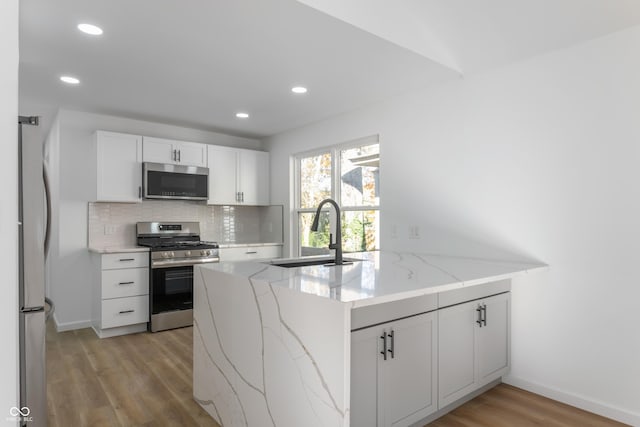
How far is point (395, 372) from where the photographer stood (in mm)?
1889

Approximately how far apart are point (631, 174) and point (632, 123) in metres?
0.30

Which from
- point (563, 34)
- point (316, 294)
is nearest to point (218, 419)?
point (316, 294)

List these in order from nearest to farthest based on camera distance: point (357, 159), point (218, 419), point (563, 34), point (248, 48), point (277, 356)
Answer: point (277, 356), point (218, 419), point (563, 34), point (248, 48), point (357, 159)

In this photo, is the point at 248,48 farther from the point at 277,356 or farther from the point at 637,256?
the point at 637,256

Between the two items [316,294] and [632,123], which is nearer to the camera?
[316,294]

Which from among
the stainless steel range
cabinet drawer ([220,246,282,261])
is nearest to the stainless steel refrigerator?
the stainless steel range

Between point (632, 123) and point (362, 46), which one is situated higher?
point (362, 46)

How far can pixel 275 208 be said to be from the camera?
516 centimetres

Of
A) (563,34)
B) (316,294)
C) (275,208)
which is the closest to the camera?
(316,294)

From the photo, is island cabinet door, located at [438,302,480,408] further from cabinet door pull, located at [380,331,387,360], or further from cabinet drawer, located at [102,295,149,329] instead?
cabinet drawer, located at [102,295,149,329]

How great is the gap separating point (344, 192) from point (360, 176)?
28 cm

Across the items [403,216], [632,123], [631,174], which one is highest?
[632,123]

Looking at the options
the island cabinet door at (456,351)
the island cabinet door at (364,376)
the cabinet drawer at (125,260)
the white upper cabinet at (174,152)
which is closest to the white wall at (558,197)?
the island cabinet door at (456,351)

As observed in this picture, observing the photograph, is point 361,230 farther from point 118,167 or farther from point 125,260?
point 118,167
